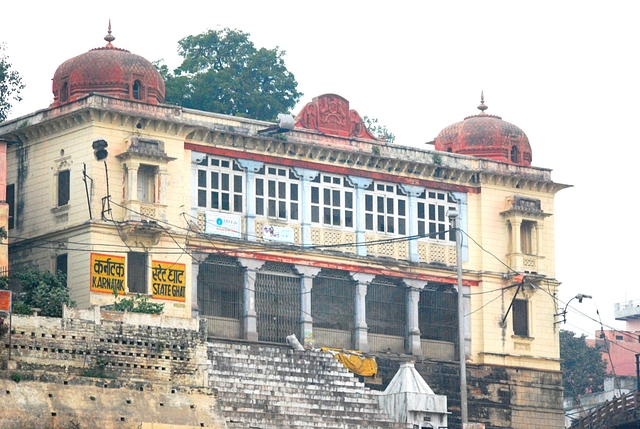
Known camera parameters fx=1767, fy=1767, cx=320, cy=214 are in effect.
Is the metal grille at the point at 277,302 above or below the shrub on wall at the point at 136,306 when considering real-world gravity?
above

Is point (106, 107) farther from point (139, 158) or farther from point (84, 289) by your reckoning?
point (84, 289)

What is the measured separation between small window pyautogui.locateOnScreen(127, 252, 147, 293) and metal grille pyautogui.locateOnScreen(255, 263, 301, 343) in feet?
14.7

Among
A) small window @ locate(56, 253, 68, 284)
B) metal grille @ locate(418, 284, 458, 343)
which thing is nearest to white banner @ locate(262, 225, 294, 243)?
metal grille @ locate(418, 284, 458, 343)

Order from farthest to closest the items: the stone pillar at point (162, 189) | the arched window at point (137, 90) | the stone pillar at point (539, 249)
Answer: the stone pillar at point (539, 249), the arched window at point (137, 90), the stone pillar at point (162, 189)

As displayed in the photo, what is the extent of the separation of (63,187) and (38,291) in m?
5.07

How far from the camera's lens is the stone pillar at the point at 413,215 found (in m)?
62.2

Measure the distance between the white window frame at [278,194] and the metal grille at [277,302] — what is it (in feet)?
5.81

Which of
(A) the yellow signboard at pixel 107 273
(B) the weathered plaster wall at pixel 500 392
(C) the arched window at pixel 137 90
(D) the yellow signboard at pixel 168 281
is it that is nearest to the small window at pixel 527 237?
(B) the weathered plaster wall at pixel 500 392

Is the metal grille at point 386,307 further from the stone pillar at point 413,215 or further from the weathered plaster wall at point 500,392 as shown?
the weathered plaster wall at point 500,392

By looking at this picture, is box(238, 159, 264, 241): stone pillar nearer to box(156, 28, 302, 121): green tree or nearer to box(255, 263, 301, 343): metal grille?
box(255, 263, 301, 343): metal grille

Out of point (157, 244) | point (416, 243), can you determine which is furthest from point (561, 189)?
point (157, 244)

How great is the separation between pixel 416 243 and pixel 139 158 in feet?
38.4

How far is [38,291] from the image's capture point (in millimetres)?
52562

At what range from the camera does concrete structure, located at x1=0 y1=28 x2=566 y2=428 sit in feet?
183
